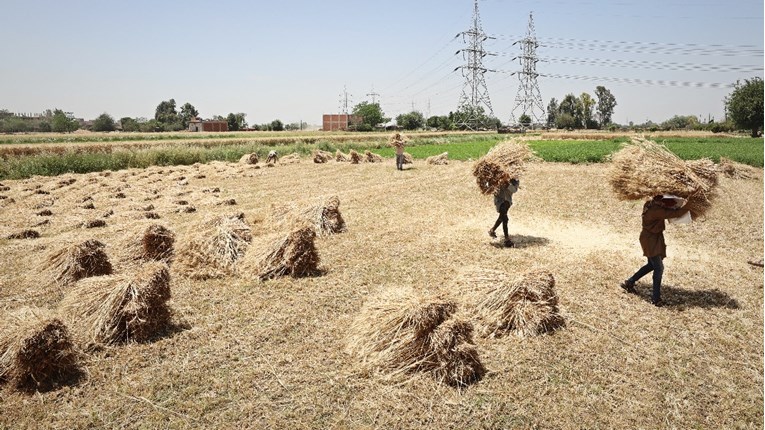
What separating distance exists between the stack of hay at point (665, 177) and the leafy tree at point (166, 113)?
13469 cm

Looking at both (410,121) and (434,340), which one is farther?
(410,121)

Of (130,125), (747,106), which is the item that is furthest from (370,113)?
(747,106)

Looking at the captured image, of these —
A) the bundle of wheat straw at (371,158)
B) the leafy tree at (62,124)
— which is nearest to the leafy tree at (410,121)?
the leafy tree at (62,124)

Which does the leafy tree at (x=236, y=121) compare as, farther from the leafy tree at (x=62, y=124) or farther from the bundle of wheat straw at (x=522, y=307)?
the bundle of wheat straw at (x=522, y=307)

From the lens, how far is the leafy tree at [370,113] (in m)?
112

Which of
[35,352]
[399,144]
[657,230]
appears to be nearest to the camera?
[35,352]

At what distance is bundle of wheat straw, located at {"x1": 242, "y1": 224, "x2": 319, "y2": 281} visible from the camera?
27.2 feet

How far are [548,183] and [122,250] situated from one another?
15870mm

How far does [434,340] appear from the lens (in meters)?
5.11

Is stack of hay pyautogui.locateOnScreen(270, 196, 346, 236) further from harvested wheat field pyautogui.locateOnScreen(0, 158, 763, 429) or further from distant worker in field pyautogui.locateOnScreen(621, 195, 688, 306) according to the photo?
distant worker in field pyautogui.locateOnScreen(621, 195, 688, 306)

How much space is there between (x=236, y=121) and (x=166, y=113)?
1037 inches

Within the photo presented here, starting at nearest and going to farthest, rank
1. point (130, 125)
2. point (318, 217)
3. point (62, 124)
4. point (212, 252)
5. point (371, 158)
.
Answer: point (212, 252), point (318, 217), point (371, 158), point (62, 124), point (130, 125)

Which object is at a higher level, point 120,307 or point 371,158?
point 371,158

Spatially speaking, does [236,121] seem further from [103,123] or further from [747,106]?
[747,106]
